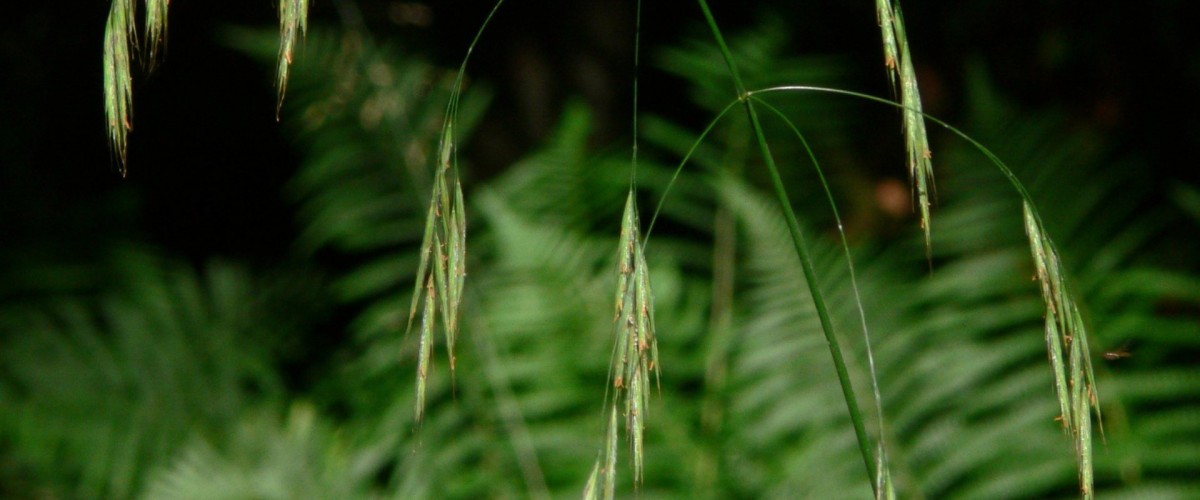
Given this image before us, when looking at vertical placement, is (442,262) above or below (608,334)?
below

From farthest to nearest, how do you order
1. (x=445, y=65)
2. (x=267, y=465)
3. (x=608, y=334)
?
(x=445, y=65) < (x=608, y=334) < (x=267, y=465)

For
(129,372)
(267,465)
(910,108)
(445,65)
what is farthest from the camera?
(445,65)

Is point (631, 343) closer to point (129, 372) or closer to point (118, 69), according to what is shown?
point (118, 69)

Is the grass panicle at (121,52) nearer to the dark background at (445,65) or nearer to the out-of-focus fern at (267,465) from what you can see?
the out-of-focus fern at (267,465)

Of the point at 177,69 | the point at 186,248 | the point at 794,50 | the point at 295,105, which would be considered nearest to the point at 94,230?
the point at 186,248

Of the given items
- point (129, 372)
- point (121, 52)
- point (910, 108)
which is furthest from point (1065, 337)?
point (129, 372)
